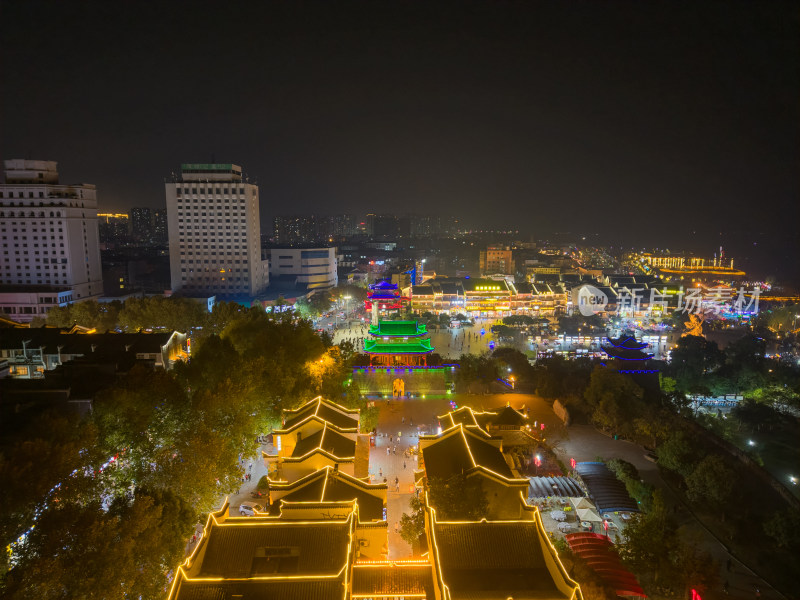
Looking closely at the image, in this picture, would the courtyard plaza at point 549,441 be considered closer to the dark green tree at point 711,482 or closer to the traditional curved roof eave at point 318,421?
the dark green tree at point 711,482

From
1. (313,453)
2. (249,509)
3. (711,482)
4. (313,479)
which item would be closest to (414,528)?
(313,479)

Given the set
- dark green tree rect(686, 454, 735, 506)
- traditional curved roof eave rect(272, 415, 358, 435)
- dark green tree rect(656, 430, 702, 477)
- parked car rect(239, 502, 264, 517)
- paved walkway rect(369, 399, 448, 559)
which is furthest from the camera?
dark green tree rect(656, 430, 702, 477)

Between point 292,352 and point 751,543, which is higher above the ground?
point 292,352

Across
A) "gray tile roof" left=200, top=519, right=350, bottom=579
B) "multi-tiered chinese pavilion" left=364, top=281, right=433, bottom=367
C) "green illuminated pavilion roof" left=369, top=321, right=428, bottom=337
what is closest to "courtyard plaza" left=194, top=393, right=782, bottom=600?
"multi-tiered chinese pavilion" left=364, top=281, right=433, bottom=367

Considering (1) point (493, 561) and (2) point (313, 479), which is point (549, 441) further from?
(2) point (313, 479)

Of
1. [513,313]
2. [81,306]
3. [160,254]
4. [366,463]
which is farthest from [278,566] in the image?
[160,254]

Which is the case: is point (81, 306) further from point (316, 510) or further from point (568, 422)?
point (568, 422)


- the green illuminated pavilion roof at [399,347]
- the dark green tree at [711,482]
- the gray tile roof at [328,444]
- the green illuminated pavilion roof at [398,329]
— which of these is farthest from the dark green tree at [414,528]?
the green illuminated pavilion roof at [398,329]

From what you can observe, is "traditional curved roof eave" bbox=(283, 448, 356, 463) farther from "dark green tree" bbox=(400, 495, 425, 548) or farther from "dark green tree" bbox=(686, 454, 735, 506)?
"dark green tree" bbox=(686, 454, 735, 506)
